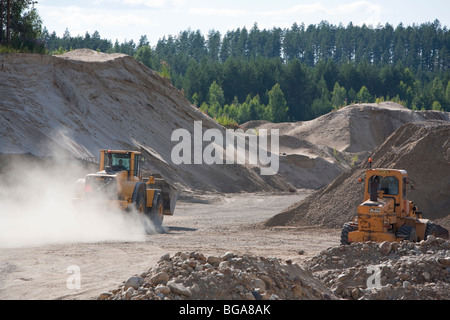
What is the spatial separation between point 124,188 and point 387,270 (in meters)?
9.65

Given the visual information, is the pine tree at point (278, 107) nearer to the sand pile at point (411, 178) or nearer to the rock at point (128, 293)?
the sand pile at point (411, 178)

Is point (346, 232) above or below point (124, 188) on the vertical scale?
below

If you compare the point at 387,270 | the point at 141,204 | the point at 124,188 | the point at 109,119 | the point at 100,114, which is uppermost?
the point at 100,114

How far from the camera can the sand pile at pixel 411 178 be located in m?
19.0

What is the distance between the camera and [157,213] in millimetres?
19469

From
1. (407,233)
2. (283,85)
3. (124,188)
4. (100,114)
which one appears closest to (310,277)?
(407,233)

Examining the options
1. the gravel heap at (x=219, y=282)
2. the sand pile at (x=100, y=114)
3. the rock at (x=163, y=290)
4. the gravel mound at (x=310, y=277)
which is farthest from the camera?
the sand pile at (x=100, y=114)

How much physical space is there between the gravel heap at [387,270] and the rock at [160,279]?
2.91m

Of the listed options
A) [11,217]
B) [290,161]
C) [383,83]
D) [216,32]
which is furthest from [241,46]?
[11,217]

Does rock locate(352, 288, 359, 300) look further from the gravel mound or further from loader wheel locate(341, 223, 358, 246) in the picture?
loader wheel locate(341, 223, 358, 246)

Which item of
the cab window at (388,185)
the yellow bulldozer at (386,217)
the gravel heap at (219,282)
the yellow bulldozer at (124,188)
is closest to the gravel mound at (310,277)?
the gravel heap at (219,282)

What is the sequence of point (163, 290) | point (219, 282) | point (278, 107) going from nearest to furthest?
1. point (163, 290)
2. point (219, 282)
3. point (278, 107)

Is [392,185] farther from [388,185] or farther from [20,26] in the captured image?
[20,26]

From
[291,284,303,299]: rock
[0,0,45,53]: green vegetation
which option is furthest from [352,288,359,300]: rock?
[0,0,45,53]: green vegetation
